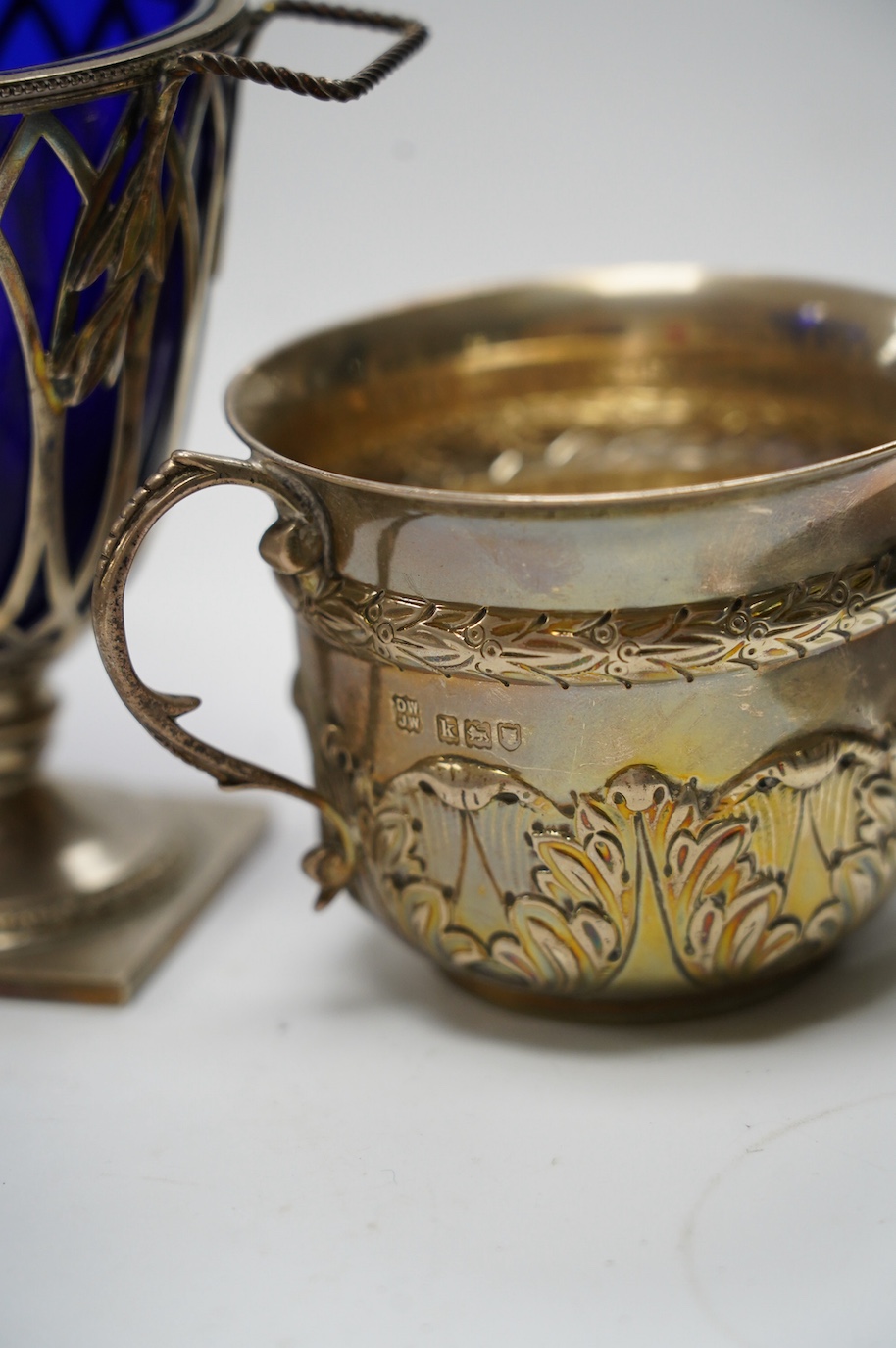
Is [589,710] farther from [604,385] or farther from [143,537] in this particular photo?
[604,385]

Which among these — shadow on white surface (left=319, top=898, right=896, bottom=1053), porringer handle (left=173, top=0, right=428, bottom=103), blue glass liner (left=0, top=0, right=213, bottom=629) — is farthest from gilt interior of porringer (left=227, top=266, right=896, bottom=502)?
shadow on white surface (left=319, top=898, right=896, bottom=1053)

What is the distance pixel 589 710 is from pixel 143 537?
251 millimetres

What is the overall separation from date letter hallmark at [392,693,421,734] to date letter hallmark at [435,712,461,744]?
0.01 metres

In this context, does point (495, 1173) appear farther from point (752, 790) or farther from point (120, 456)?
point (120, 456)

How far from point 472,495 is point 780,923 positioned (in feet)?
0.93

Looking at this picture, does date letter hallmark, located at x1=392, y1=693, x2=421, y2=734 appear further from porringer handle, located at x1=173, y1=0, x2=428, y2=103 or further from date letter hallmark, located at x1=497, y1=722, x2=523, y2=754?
porringer handle, located at x1=173, y1=0, x2=428, y2=103

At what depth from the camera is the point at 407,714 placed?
916 mm

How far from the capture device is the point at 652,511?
813mm

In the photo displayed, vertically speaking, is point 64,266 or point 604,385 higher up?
point 64,266

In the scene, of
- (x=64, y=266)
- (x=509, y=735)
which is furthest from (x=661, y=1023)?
(x=64, y=266)

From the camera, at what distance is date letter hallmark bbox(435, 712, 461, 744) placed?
0.90 metres

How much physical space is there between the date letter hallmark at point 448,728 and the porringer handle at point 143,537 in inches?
4.0

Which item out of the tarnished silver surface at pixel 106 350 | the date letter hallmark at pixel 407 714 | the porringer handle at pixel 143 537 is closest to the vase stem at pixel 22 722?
the tarnished silver surface at pixel 106 350

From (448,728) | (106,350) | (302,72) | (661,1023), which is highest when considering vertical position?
(302,72)
